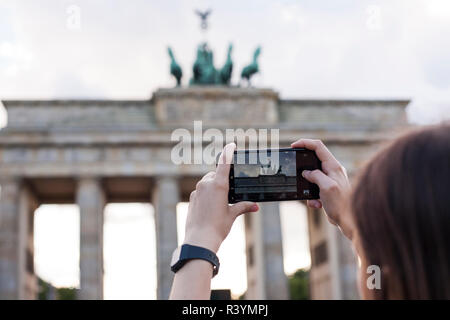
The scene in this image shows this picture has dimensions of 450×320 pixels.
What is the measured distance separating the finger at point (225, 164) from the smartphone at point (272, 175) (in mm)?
198

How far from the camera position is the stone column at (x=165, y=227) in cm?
4131

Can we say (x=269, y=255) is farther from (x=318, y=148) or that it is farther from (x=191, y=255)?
(x=191, y=255)

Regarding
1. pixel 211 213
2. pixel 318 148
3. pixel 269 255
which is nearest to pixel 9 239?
pixel 269 255

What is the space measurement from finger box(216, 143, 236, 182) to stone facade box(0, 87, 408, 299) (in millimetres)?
37428

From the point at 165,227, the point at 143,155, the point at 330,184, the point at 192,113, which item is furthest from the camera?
the point at 192,113

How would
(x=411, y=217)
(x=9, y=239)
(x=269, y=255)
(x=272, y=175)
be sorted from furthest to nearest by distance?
(x=269, y=255) → (x=9, y=239) → (x=272, y=175) → (x=411, y=217)

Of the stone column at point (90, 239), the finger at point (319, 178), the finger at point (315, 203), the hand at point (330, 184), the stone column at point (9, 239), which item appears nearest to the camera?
the hand at point (330, 184)

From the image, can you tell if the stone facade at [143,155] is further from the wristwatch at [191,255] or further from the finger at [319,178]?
the wristwatch at [191,255]

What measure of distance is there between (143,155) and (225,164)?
130 ft

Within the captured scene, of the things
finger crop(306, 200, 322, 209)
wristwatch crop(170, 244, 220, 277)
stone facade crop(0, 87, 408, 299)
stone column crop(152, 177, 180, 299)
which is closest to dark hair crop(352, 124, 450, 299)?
wristwatch crop(170, 244, 220, 277)

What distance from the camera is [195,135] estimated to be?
4344 centimetres

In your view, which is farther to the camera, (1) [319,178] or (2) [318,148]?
(2) [318,148]

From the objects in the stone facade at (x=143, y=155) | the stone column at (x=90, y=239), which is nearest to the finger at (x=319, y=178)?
the stone facade at (x=143, y=155)

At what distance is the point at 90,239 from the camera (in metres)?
41.2
